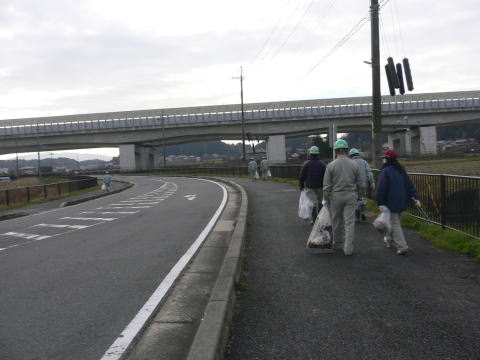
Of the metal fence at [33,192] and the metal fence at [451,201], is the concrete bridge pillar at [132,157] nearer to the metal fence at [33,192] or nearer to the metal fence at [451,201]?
the metal fence at [33,192]

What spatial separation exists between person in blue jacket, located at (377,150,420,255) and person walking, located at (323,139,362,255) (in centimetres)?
39

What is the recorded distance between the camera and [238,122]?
66.2 meters

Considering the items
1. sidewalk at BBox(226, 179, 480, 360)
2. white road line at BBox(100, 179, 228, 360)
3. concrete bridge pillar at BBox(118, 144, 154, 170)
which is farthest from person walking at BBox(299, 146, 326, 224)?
concrete bridge pillar at BBox(118, 144, 154, 170)

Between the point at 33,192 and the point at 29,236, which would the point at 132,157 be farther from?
the point at 29,236

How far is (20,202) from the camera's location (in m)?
24.3

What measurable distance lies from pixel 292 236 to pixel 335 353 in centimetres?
577

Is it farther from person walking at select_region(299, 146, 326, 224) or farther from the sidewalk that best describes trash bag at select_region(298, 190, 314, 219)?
the sidewalk

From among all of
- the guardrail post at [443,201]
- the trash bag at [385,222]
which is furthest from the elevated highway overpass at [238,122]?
the trash bag at [385,222]

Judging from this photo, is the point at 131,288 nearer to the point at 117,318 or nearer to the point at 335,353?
the point at 117,318

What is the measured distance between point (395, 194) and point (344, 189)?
0.78 metres

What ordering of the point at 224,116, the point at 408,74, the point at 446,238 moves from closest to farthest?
the point at 446,238
the point at 408,74
the point at 224,116

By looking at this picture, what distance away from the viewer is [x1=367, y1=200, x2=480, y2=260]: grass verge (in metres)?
7.41

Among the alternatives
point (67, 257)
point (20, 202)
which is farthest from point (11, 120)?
point (67, 257)

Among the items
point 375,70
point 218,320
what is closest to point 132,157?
point 375,70
